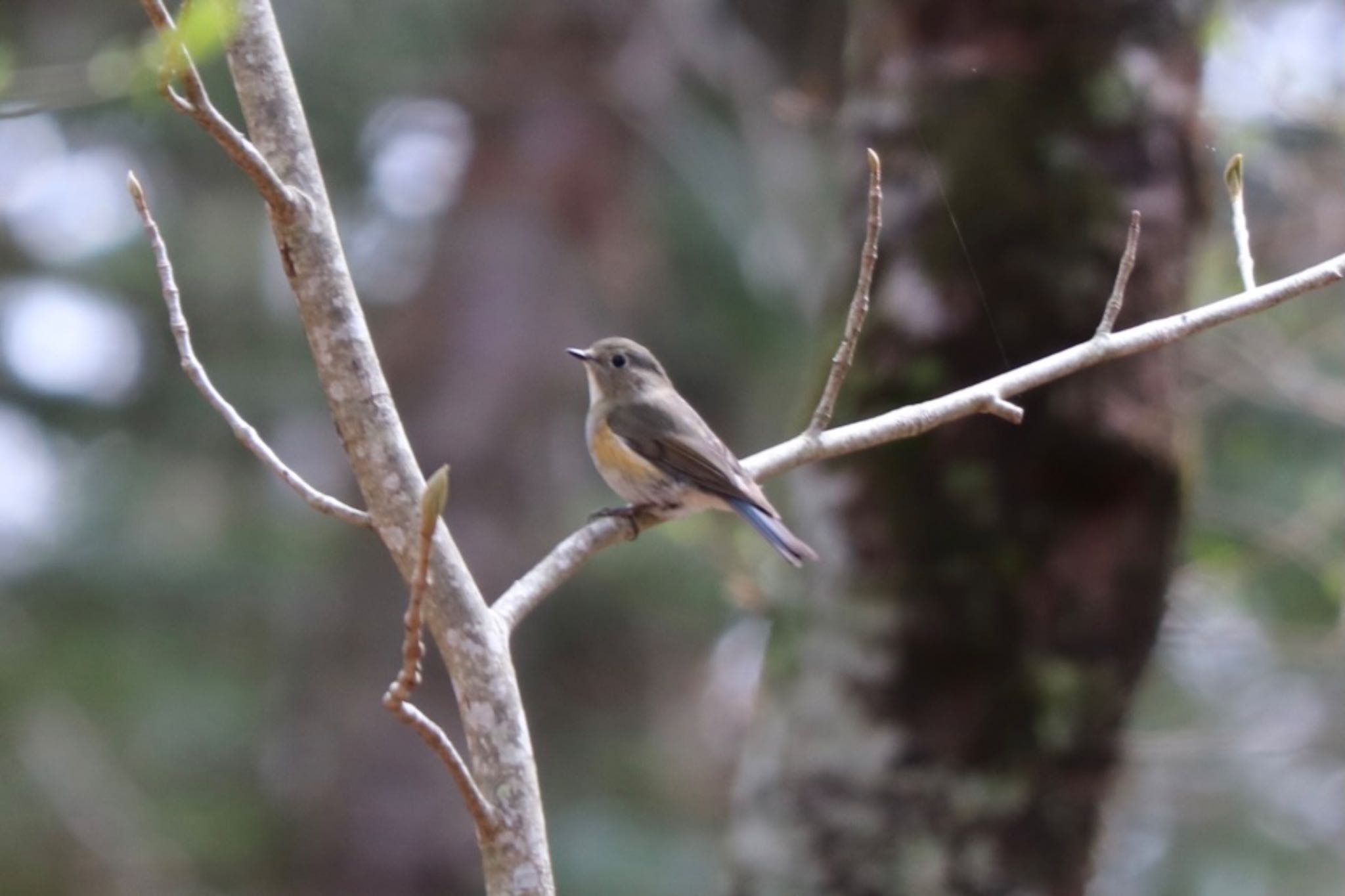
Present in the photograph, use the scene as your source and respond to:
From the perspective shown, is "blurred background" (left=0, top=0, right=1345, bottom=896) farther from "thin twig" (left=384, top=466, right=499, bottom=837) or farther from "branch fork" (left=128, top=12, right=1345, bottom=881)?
"thin twig" (left=384, top=466, right=499, bottom=837)

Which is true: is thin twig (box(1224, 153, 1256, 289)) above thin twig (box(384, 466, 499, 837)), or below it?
above

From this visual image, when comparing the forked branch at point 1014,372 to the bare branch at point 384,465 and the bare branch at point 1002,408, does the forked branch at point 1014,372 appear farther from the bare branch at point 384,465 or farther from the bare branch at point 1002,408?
the bare branch at point 384,465

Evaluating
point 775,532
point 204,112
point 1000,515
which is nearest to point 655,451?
point 775,532

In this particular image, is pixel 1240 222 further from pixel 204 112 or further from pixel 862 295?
pixel 204 112

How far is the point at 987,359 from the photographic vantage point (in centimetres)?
389

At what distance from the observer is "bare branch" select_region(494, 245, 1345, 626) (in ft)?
8.29

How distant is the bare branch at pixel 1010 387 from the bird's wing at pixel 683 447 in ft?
3.22

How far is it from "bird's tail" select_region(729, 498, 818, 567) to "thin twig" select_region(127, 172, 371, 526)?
54.9 inches

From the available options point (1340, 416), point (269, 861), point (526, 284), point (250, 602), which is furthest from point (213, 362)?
point (1340, 416)

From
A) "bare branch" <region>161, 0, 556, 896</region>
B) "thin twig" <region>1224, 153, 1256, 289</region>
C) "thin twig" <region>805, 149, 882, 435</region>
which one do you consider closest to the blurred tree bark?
"thin twig" <region>1224, 153, 1256, 289</region>

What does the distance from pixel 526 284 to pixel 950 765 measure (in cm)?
651

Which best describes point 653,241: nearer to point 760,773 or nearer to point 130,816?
point 130,816

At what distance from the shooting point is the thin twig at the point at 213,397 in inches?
89.0

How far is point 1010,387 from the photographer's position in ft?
8.52
